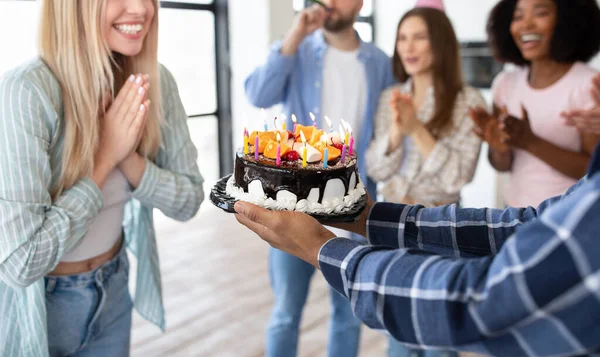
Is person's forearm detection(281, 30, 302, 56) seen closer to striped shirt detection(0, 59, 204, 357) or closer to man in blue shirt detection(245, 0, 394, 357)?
man in blue shirt detection(245, 0, 394, 357)

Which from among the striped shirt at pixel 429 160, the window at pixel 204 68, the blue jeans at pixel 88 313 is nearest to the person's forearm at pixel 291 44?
the striped shirt at pixel 429 160

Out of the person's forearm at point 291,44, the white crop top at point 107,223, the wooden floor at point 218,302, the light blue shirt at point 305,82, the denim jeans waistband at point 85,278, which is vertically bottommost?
the wooden floor at point 218,302

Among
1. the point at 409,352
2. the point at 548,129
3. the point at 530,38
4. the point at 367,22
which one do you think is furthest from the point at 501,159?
the point at 367,22

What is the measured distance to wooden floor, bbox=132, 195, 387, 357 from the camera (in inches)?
110

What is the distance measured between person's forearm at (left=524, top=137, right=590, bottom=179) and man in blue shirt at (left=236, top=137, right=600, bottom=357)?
44.7 inches

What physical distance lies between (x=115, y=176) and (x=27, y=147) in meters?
0.31

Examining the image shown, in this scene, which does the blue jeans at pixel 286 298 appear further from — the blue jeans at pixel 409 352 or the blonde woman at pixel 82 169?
the blonde woman at pixel 82 169

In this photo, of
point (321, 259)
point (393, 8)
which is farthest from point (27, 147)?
point (393, 8)

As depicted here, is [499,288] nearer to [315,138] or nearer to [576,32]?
[315,138]

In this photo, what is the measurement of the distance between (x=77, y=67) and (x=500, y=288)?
3.51 feet

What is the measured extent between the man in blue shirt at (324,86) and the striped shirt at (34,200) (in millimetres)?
762

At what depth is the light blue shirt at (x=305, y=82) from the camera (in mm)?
2189

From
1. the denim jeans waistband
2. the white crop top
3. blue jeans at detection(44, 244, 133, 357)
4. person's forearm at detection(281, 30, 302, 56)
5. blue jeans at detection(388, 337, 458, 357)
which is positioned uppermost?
person's forearm at detection(281, 30, 302, 56)

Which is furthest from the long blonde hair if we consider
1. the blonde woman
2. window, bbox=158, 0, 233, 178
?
window, bbox=158, 0, 233, 178
